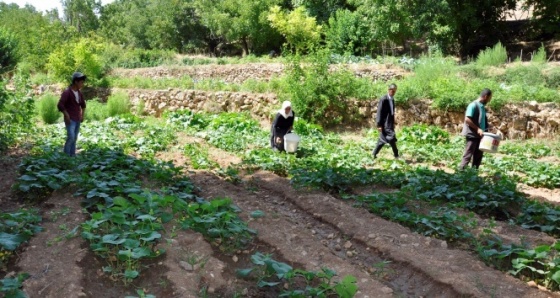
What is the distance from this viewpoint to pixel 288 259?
4.43m

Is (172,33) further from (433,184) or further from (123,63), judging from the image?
(433,184)

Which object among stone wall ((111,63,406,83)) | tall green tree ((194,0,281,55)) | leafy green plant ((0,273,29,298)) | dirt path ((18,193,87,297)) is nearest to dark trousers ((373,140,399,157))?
dirt path ((18,193,87,297))

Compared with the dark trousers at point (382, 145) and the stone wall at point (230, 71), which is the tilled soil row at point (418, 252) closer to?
the dark trousers at point (382, 145)

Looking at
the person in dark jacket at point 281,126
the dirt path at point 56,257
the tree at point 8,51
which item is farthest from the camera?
the tree at point 8,51

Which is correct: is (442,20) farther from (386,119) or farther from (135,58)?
(135,58)

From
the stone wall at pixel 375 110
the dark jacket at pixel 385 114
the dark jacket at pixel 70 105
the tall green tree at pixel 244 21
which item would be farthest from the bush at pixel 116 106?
the tall green tree at pixel 244 21

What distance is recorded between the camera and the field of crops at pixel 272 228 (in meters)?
3.87

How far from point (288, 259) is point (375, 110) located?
32.8 feet

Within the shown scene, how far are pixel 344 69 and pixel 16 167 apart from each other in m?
9.53

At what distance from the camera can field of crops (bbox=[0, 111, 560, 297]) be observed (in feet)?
12.7

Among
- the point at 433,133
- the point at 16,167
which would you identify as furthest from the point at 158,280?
the point at 433,133

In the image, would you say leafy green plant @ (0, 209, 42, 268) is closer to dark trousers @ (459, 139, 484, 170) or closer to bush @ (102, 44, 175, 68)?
dark trousers @ (459, 139, 484, 170)

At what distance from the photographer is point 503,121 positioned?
489 inches

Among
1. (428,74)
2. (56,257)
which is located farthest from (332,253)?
(428,74)
